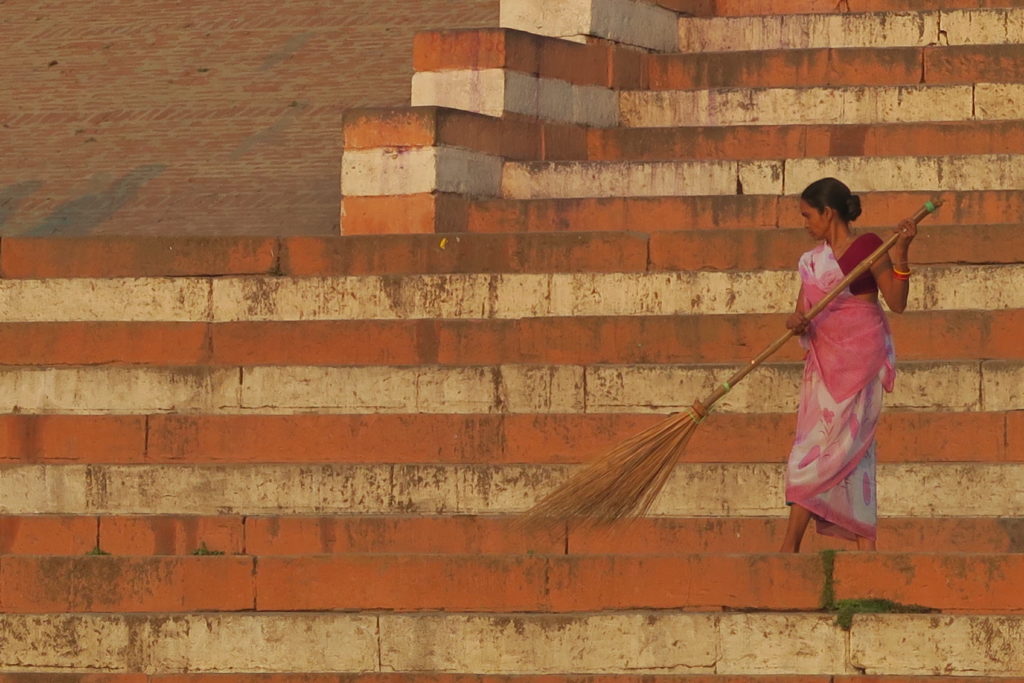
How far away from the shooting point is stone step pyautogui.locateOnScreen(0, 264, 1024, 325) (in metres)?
11.3

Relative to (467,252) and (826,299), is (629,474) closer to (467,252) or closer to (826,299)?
(826,299)

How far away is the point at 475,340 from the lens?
1115 centimetres

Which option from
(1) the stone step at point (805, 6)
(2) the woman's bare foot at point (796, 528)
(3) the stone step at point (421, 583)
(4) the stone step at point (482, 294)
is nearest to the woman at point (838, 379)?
(2) the woman's bare foot at point (796, 528)

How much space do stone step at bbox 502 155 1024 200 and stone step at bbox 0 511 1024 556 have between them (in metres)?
3.74

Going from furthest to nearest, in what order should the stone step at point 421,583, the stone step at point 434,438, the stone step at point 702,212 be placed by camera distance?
the stone step at point 702,212, the stone step at point 434,438, the stone step at point 421,583

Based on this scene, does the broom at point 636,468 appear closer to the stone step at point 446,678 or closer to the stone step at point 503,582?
the stone step at point 503,582

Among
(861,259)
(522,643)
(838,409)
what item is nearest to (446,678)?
(522,643)

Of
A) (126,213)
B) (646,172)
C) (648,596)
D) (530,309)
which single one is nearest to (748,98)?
(646,172)

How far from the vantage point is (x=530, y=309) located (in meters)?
11.7

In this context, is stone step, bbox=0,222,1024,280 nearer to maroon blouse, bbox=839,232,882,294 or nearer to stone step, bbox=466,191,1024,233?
stone step, bbox=466,191,1024,233

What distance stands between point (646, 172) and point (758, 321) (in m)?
2.52

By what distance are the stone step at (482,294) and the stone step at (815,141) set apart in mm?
1784

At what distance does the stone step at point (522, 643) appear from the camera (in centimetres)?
809

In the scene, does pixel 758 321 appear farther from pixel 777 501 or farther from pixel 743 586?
pixel 743 586
